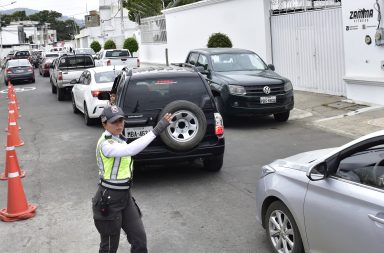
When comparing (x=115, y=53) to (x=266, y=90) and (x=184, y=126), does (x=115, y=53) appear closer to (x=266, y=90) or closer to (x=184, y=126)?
(x=266, y=90)

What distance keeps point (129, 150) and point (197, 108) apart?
10.7 feet

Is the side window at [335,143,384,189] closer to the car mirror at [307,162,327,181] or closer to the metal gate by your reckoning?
the car mirror at [307,162,327,181]

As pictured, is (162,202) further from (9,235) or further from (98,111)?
(98,111)

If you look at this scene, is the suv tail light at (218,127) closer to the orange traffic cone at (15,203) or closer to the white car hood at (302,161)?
the white car hood at (302,161)

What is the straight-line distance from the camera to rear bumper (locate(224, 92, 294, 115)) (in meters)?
12.0

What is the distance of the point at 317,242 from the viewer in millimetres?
4285

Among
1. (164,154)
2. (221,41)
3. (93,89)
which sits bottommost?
(164,154)

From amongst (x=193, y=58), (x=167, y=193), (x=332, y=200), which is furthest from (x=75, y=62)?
(x=332, y=200)

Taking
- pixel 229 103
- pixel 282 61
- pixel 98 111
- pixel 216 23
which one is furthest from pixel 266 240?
pixel 216 23

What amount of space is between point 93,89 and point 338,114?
6162 mm

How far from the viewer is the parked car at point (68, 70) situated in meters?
20.1

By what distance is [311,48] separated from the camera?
16.1 meters

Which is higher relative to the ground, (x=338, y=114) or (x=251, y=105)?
(x=251, y=105)

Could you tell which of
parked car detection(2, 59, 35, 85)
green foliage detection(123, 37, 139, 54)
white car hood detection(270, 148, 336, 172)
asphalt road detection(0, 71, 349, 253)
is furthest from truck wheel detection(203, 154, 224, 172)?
green foliage detection(123, 37, 139, 54)
